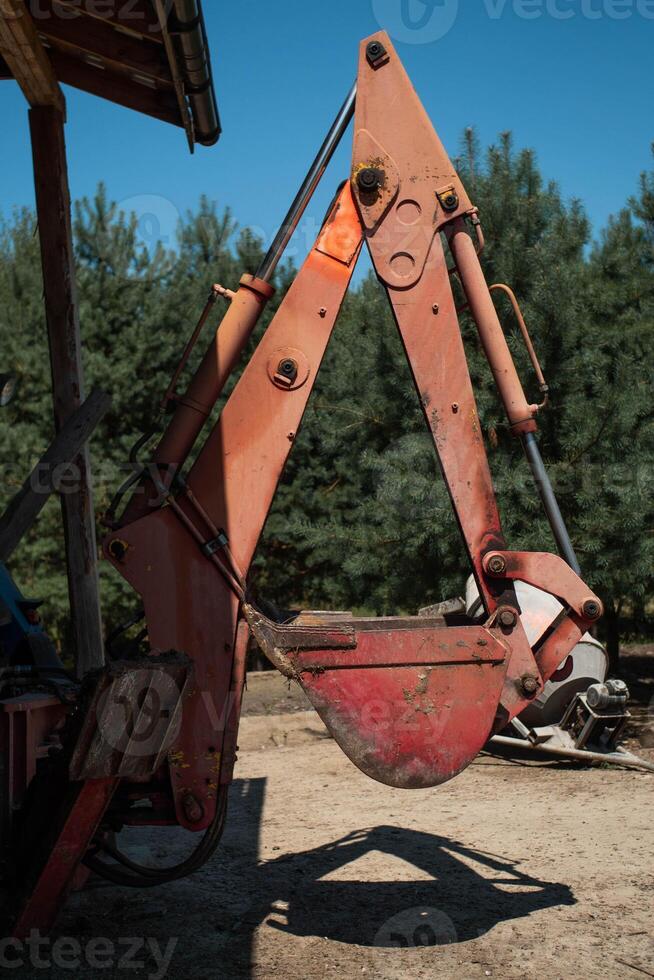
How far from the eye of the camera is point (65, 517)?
584 cm

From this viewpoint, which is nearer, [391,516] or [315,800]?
[315,800]

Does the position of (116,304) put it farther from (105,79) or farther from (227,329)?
(227,329)

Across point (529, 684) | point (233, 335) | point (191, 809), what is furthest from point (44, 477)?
point (529, 684)

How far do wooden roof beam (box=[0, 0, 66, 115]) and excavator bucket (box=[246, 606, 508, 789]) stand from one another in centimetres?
302

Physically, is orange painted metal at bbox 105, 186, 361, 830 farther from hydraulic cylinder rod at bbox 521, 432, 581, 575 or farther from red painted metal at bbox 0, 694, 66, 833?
hydraulic cylinder rod at bbox 521, 432, 581, 575

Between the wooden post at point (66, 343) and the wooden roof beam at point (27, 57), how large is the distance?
11 cm

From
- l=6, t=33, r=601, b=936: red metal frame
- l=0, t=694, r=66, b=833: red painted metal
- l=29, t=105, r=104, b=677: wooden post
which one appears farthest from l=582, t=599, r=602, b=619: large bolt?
l=29, t=105, r=104, b=677: wooden post

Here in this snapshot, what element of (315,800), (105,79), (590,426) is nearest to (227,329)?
(105,79)

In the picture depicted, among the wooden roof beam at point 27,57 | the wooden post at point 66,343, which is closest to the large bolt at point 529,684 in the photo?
the wooden post at point 66,343

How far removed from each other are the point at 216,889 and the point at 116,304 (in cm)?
1016

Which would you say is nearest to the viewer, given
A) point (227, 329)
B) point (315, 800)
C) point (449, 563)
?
point (227, 329)

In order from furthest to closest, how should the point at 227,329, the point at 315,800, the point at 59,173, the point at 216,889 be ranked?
the point at 315,800, the point at 59,173, the point at 216,889, the point at 227,329

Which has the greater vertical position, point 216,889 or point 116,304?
point 116,304

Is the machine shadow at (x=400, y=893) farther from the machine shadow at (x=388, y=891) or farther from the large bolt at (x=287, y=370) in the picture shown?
the large bolt at (x=287, y=370)
